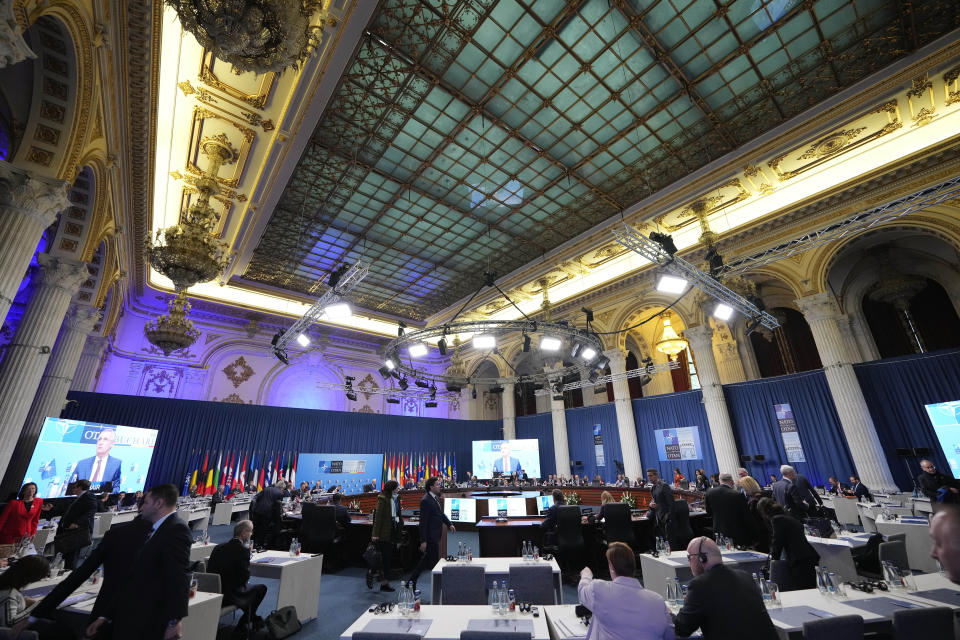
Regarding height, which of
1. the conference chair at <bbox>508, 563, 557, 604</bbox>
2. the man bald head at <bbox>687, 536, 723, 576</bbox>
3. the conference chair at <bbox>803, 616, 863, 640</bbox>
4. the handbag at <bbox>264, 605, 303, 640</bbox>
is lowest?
the handbag at <bbox>264, 605, 303, 640</bbox>

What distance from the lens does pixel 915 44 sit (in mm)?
6145

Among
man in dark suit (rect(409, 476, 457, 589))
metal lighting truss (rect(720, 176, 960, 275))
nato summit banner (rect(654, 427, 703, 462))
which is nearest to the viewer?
man in dark suit (rect(409, 476, 457, 589))

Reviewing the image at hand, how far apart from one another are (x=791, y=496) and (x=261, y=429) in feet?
48.7

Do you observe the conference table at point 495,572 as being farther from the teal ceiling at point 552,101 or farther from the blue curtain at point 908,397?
the blue curtain at point 908,397

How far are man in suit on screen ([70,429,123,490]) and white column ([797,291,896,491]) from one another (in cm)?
1697

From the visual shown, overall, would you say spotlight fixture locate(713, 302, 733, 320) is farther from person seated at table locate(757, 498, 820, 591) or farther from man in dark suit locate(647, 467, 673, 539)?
person seated at table locate(757, 498, 820, 591)

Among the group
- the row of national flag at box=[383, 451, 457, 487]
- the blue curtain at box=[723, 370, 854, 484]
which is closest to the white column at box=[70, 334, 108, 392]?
the row of national flag at box=[383, 451, 457, 487]

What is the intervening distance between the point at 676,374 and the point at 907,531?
36.1 ft

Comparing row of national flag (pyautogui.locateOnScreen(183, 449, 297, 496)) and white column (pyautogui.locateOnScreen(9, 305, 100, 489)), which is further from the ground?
white column (pyautogui.locateOnScreen(9, 305, 100, 489))

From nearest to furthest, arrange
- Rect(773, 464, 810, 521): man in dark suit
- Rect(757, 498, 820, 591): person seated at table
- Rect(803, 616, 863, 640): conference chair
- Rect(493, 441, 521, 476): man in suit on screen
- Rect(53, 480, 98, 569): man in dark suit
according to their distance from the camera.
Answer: Rect(803, 616, 863, 640): conference chair → Rect(757, 498, 820, 591): person seated at table → Rect(53, 480, 98, 569): man in dark suit → Rect(773, 464, 810, 521): man in dark suit → Rect(493, 441, 521, 476): man in suit on screen

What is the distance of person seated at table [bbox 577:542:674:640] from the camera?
203cm

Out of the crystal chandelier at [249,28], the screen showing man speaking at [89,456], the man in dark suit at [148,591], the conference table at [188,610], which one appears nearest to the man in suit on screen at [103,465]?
the screen showing man speaking at [89,456]

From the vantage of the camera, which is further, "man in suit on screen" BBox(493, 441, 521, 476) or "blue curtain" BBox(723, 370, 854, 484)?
"man in suit on screen" BBox(493, 441, 521, 476)

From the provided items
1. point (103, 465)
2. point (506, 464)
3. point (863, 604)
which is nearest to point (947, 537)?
point (863, 604)
